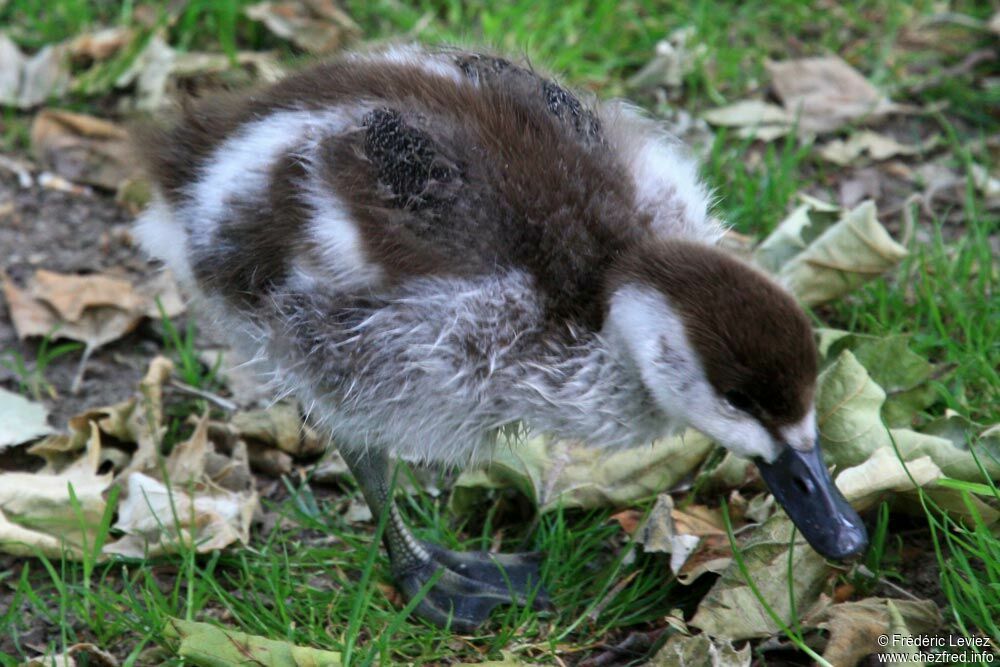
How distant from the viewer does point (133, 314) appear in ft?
13.1

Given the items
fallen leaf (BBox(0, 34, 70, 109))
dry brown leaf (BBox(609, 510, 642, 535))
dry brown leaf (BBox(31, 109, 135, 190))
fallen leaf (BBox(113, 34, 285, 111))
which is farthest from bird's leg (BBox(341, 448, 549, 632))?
fallen leaf (BBox(0, 34, 70, 109))

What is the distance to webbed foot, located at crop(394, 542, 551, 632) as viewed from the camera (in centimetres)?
297

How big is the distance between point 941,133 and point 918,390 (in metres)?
1.84

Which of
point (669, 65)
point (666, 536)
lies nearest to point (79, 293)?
point (666, 536)

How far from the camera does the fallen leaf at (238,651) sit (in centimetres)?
262

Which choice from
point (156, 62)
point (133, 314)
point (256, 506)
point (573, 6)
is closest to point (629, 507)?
point (256, 506)

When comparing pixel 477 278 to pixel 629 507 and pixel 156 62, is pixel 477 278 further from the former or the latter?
pixel 156 62

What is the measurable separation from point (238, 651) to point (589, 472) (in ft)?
3.48

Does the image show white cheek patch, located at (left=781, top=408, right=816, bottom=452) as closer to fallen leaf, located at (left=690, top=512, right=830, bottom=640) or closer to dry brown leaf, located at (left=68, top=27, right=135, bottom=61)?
fallen leaf, located at (left=690, top=512, right=830, bottom=640)

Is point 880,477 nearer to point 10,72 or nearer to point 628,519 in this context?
point 628,519

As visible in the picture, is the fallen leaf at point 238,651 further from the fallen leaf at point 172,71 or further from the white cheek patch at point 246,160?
the fallen leaf at point 172,71

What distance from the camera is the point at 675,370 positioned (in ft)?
8.51

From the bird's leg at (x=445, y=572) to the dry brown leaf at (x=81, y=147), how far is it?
212 centimetres

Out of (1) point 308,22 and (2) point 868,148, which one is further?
(1) point 308,22
